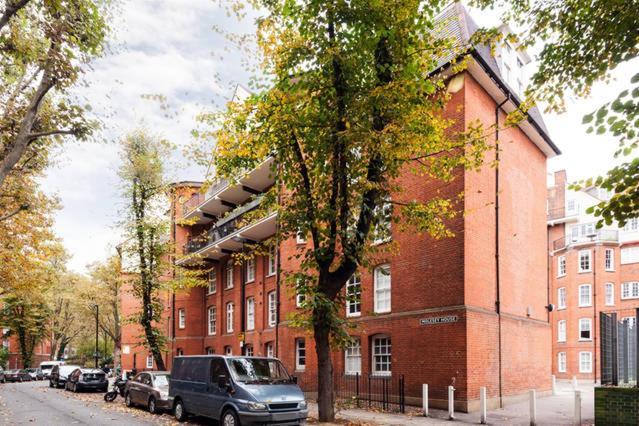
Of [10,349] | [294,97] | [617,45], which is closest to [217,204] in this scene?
[294,97]

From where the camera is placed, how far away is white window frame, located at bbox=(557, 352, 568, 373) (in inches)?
1775

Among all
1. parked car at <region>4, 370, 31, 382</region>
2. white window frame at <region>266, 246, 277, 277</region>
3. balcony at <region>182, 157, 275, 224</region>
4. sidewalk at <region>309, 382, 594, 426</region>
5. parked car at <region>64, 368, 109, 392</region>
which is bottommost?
parked car at <region>4, 370, 31, 382</region>

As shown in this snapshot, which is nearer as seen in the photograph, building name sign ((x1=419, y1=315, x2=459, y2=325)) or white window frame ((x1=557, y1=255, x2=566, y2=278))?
building name sign ((x1=419, y1=315, x2=459, y2=325))

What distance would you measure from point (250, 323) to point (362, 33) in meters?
22.4

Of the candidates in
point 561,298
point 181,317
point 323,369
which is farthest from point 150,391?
point 561,298

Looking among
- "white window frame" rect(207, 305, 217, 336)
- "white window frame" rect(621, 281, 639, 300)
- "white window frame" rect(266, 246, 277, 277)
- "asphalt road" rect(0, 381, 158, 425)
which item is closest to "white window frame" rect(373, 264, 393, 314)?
"white window frame" rect(266, 246, 277, 277)

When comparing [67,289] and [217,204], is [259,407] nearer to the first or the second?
[217,204]

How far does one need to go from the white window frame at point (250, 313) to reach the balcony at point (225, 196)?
222 inches

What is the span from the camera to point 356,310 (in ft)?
70.0

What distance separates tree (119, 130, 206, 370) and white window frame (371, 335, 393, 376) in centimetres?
1097

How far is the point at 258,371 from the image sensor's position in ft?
43.4

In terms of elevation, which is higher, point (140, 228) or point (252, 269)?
point (140, 228)

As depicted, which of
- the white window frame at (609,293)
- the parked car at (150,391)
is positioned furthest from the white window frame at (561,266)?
the parked car at (150,391)

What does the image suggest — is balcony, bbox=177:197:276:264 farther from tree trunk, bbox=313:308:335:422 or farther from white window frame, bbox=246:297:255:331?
tree trunk, bbox=313:308:335:422
